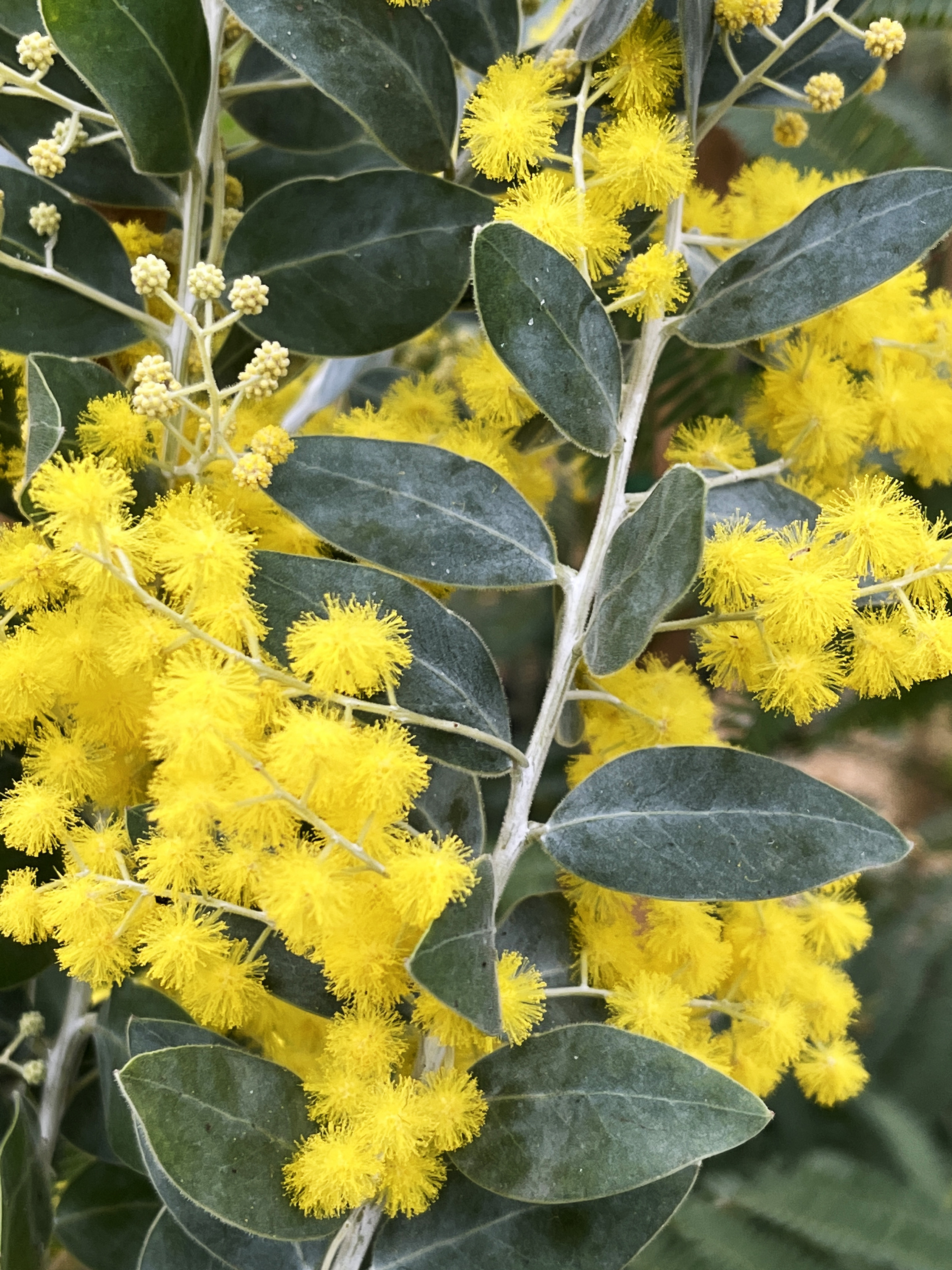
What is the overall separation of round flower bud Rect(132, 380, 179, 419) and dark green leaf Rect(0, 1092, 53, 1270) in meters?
0.46

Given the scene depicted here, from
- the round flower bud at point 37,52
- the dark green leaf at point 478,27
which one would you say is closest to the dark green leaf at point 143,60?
the round flower bud at point 37,52

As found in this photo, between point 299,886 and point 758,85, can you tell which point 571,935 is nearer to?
point 299,886

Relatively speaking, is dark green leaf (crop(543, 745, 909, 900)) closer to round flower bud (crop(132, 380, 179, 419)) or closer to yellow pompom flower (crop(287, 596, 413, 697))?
yellow pompom flower (crop(287, 596, 413, 697))

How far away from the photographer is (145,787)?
64cm

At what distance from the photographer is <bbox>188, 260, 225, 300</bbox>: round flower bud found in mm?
575

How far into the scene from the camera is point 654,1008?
58 cm

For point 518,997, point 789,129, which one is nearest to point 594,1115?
point 518,997

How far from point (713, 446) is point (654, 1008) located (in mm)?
348

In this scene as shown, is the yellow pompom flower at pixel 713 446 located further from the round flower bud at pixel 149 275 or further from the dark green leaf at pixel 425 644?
the round flower bud at pixel 149 275

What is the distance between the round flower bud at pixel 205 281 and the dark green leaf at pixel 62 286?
0.45ft

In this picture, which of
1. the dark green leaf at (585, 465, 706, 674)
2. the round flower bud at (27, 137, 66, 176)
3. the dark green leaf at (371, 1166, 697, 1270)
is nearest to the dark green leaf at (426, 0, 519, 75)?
the round flower bud at (27, 137, 66, 176)

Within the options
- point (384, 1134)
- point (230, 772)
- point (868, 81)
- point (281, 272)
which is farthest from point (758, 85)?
point (384, 1134)

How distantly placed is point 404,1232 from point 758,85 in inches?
28.7

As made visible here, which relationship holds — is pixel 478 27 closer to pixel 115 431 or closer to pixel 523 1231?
pixel 115 431
